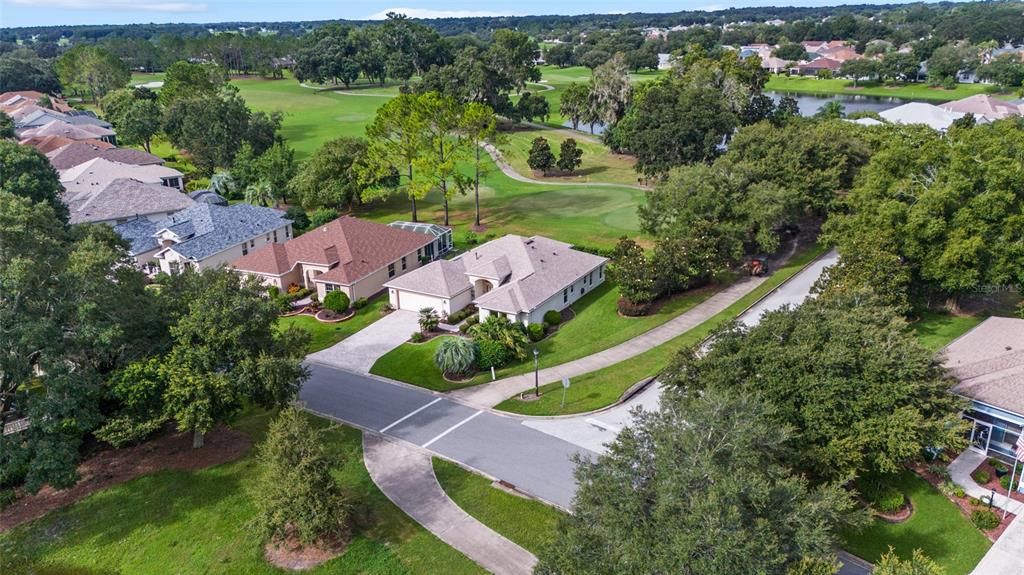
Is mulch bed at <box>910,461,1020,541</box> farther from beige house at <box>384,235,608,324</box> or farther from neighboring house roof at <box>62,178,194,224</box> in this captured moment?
neighboring house roof at <box>62,178,194,224</box>

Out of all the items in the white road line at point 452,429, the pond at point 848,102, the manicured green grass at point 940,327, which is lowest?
the white road line at point 452,429

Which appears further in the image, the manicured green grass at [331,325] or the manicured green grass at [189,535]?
the manicured green grass at [331,325]

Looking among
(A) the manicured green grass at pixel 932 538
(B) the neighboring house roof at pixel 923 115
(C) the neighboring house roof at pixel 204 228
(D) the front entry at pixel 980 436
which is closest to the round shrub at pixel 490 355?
(A) the manicured green grass at pixel 932 538

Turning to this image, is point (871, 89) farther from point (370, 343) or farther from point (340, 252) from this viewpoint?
point (370, 343)

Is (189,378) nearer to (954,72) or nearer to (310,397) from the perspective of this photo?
(310,397)

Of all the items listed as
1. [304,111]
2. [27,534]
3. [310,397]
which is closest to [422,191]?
[310,397]

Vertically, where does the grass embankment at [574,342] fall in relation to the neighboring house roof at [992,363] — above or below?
below

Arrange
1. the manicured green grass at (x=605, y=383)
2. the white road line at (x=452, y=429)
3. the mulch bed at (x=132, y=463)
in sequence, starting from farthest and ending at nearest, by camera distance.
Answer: the manicured green grass at (x=605, y=383), the white road line at (x=452, y=429), the mulch bed at (x=132, y=463)

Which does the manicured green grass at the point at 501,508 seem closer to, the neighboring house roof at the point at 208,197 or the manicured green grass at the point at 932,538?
the manicured green grass at the point at 932,538
